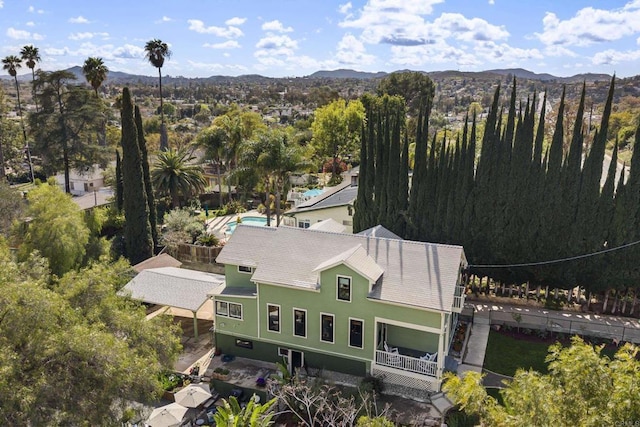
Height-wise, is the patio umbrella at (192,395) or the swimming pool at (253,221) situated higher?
the swimming pool at (253,221)

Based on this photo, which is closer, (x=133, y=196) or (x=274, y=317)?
(x=274, y=317)

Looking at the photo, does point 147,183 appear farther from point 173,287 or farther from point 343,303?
point 343,303

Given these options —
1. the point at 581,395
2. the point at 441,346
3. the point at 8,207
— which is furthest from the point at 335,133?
the point at 581,395

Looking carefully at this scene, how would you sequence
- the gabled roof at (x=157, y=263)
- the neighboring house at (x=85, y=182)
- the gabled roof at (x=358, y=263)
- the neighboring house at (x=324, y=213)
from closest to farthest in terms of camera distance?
the gabled roof at (x=358, y=263), the gabled roof at (x=157, y=263), the neighboring house at (x=324, y=213), the neighboring house at (x=85, y=182)

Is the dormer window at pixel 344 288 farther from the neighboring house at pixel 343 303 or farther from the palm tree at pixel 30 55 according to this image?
the palm tree at pixel 30 55

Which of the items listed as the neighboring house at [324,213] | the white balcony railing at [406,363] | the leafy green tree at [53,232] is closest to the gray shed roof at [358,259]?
the white balcony railing at [406,363]

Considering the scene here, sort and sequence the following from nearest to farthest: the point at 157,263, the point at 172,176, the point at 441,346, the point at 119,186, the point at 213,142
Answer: the point at 441,346, the point at 157,263, the point at 119,186, the point at 172,176, the point at 213,142

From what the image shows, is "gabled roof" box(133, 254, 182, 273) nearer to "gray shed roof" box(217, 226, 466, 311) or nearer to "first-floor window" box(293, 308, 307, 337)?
"gray shed roof" box(217, 226, 466, 311)
